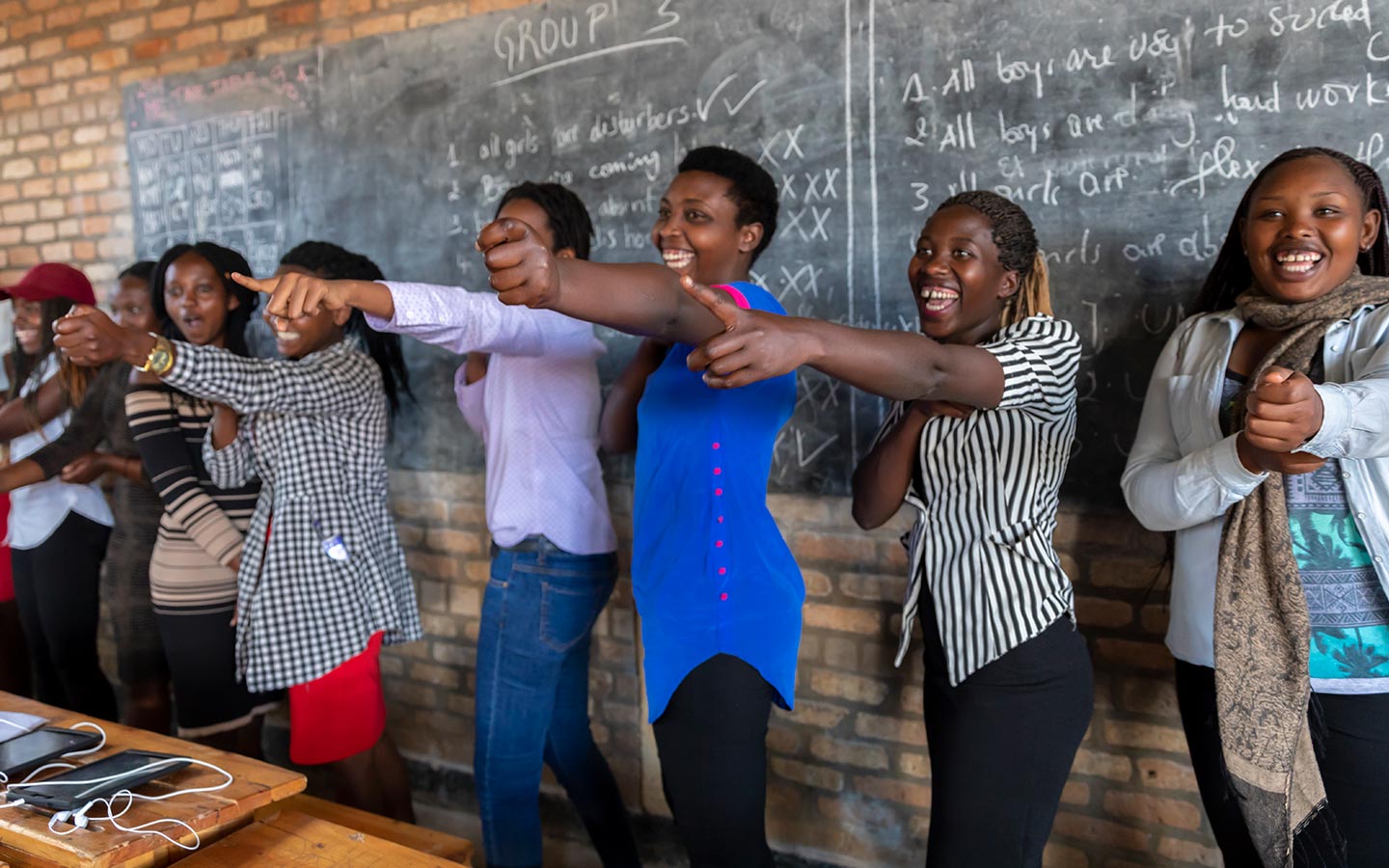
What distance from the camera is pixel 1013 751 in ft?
5.49

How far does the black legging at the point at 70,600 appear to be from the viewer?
129 inches

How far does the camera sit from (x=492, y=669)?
7.52 feet

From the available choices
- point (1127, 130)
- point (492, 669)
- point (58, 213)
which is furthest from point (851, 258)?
point (58, 213)

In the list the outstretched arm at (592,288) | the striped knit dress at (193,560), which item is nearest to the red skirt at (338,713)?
the striped knit dress at (193,560)

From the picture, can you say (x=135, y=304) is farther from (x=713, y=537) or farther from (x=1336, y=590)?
(x=1336, y=590)

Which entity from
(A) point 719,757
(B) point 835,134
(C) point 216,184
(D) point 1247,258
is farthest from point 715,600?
(C) point 216,184

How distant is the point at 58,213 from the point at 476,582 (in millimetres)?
2347

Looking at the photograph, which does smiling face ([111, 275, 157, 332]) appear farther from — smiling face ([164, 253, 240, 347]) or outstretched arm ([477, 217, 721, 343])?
outstretched arm ([477, 217, 721, 343])

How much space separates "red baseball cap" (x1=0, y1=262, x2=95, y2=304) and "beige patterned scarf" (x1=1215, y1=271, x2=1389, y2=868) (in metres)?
3.40

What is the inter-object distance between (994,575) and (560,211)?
1.27 meters

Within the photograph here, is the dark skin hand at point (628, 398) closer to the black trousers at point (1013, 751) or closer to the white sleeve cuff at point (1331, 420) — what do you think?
the black trousers at point (1013, 751)

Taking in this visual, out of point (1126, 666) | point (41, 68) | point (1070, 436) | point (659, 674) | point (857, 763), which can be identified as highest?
point (41, 68)

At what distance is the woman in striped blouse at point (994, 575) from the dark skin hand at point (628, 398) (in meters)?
0.51

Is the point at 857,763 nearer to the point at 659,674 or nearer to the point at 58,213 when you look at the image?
the point at 659,674
